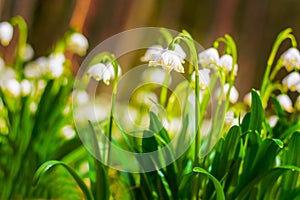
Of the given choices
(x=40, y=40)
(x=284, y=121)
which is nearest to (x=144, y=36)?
(x=40, y=40)

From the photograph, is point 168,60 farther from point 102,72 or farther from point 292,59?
point 292,59

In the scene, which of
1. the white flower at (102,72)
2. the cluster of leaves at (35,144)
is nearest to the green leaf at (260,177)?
the white flower at (102,72)

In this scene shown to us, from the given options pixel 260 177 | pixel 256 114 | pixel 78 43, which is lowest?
pixel 260 177

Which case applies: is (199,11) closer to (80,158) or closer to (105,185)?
(80,158)

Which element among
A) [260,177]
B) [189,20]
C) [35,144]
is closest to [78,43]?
[35,144]

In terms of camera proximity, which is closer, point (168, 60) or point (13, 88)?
point (168, 60)

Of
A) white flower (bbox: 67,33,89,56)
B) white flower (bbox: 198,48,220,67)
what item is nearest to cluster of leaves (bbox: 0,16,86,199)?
white flower (bbox: 67,33,89,56)

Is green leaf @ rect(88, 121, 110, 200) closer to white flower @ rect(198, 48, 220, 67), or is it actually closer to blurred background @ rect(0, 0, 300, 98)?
white flower @ rect(198, 48, 220, 67)
